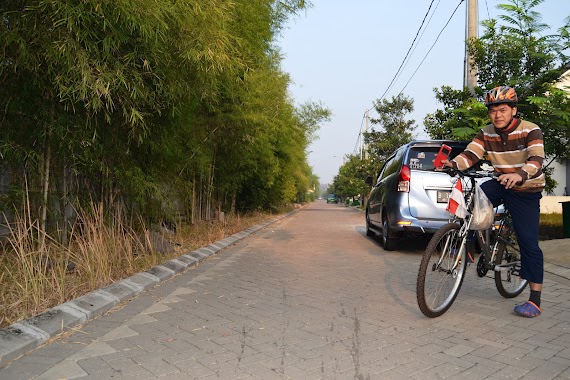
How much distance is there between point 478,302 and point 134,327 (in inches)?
129

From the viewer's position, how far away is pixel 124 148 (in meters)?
6.39

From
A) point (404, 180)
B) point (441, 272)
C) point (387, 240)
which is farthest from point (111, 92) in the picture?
point (387, 240)

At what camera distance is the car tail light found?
776cm

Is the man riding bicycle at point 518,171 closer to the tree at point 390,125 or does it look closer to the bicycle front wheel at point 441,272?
the bicycle front wheel at point 441,272

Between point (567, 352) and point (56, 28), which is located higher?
point (56, 28)

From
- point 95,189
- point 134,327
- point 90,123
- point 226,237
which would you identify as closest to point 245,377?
point 134,327

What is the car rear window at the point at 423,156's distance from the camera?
7.79m

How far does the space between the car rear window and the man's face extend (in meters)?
3.57

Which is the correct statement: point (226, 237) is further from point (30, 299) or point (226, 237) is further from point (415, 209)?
point (30, 299)

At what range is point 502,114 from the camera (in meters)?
4.14

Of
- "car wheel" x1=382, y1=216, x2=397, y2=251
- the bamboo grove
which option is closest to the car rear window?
"car wheel" x1=382, y1=216, x2=397, y2=251

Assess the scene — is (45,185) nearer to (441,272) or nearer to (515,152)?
(441,272)

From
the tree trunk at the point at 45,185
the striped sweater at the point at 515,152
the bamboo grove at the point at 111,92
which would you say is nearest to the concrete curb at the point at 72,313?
the tree trunk at the point at 45,185

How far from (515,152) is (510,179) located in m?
0.42
